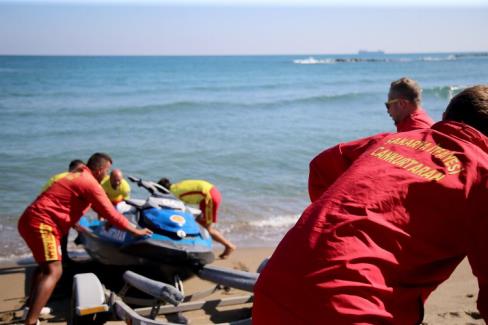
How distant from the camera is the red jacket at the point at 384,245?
1.59 meters

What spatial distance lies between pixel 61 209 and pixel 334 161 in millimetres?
3363

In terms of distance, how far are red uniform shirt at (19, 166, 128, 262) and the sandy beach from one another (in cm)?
87

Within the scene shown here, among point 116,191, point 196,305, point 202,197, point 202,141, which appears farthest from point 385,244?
point 202,141

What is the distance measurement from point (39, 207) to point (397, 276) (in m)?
3.85

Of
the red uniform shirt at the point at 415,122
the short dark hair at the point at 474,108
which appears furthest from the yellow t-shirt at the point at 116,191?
the short dark hair at the point at 474,108

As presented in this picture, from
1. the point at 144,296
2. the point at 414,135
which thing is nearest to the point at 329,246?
the point at 414,135

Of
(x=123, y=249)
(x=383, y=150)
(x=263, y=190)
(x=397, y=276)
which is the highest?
(x=383, y=150)

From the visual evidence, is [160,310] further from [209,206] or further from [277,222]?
[277,222]

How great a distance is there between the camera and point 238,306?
5.16m

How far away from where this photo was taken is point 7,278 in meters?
6.31

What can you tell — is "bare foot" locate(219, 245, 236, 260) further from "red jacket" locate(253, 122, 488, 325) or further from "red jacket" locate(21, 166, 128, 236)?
"red jacket" locate(253, 122, 488, 325)

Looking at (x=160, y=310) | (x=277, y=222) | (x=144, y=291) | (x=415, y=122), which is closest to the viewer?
(x=415, y=122)

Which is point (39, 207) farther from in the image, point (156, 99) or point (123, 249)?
point (156, 99)

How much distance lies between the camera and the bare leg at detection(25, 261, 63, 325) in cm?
454
